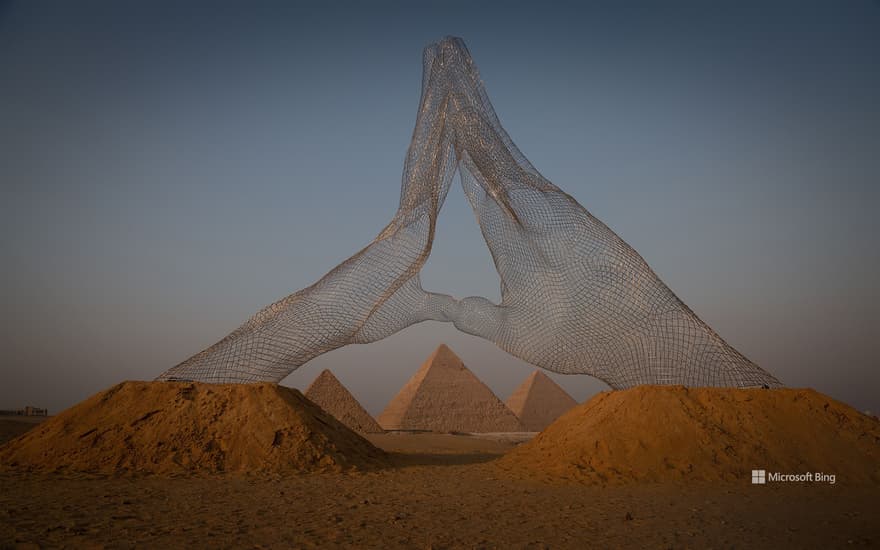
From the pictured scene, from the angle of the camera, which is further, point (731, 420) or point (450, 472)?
point (450, 472)

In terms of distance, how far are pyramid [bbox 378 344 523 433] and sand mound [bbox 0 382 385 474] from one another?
30854mm

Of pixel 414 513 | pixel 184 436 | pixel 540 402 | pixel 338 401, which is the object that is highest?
pixel 540 402

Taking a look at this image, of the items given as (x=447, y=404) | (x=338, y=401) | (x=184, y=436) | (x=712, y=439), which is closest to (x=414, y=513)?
(x=184, y=436)

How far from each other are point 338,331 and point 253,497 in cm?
466

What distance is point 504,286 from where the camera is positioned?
15.1m

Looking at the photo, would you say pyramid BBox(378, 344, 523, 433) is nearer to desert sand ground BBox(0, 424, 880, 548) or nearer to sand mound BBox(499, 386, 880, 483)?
sand mound BBox(499, 386, 880, 483)

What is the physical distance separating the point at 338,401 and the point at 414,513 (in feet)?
98.0

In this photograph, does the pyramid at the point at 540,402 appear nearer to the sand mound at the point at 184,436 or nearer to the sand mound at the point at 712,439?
the sand mound at the point at 712,439

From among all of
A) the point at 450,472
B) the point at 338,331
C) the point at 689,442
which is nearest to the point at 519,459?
the point at 450,472

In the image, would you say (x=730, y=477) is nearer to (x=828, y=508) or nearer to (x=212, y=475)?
(x=828, y=508)

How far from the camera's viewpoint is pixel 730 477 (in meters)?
11.5

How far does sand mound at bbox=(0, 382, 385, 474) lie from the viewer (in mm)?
12141

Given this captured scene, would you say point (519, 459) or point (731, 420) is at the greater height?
point (731, 420)

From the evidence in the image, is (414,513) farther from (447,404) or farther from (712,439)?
(447,404)
